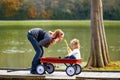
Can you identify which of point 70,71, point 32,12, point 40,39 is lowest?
point 32,12

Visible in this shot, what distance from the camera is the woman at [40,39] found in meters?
7.76

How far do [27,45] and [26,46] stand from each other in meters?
0.24

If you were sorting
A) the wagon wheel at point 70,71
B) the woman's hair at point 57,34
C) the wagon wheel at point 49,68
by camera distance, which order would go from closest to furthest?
the wagon wheel at point 70,71
the woman's hair at point 57,34
the wagon wheel at point 49,68

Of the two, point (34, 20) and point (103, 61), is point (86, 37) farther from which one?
point (103, 61)

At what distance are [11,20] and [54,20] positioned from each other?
6.77ft

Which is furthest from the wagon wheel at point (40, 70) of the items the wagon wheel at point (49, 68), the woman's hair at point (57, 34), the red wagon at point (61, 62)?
the woman's hair at point (57, 34)

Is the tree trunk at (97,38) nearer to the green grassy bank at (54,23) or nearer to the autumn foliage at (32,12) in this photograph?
the green grassy bank at (54,23)

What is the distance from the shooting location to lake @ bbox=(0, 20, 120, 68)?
14.2 m

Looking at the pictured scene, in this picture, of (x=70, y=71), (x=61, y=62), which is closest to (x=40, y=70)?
(x=61, y=62)

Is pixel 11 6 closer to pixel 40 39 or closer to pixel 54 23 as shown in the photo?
pixel 54 23

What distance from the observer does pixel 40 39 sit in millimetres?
7969

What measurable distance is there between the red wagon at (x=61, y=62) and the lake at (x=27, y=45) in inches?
209

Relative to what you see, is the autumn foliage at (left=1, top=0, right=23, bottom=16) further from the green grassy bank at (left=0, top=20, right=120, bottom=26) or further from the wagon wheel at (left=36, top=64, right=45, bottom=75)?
the wagon wheel at (left=36, top=64, right=45, bottom=75)

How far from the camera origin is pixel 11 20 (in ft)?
72.6
